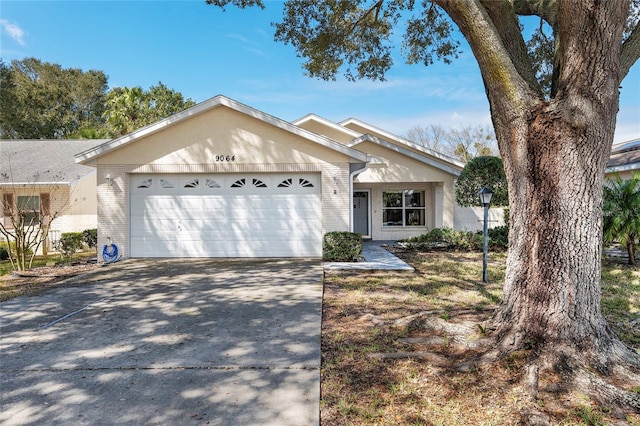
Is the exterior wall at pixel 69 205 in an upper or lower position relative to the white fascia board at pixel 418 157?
lower

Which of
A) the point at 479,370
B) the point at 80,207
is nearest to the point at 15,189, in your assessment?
the point at 80,207

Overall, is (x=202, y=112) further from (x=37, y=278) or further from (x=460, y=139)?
(x=460, y=139)

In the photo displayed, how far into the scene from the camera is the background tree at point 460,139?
34.3m

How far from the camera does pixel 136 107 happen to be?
1028 inches

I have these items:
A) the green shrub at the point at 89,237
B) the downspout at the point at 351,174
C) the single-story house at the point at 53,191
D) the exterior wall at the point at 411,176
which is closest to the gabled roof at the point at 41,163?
the single-story house at the point at 53,191

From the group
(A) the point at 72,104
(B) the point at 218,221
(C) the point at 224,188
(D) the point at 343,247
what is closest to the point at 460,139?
(D) the point at 343,247

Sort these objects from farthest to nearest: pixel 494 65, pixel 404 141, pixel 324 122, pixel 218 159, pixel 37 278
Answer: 1. pixel 404 141
2. pixel 324 122
3. pixel 218 159
4. pixel 37 278
5. pixel 494 65

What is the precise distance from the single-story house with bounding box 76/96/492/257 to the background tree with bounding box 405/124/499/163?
23683 mm

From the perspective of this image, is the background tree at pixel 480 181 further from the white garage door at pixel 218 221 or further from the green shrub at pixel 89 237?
the green shrub at pixel 89 237

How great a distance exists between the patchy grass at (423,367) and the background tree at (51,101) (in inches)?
1260

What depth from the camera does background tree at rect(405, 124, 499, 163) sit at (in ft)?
113

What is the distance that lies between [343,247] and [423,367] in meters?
6.91

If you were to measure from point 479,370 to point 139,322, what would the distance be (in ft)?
14.7

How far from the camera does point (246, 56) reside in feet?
48.0
